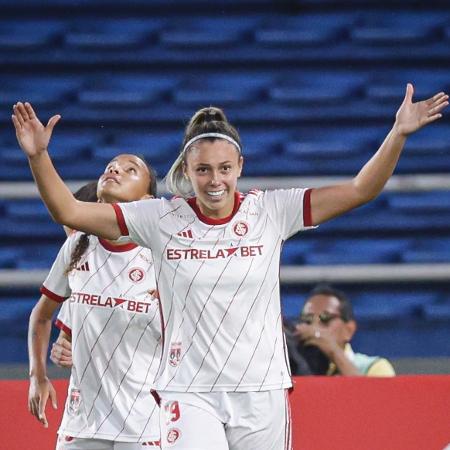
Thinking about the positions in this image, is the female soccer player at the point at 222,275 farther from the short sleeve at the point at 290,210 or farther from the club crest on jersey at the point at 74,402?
the club crest on jersey at the point at 74,402

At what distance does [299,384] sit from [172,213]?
3.75 feet

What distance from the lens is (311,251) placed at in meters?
6.01

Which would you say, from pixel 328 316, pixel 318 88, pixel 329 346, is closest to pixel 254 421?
pixel 329 346

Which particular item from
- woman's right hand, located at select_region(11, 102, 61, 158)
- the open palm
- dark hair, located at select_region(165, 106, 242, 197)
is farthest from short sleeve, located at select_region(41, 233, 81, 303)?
the open palm

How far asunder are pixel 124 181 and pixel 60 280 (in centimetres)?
35

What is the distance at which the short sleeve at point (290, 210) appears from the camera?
260 cm

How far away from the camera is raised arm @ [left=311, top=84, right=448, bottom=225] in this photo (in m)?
2.47

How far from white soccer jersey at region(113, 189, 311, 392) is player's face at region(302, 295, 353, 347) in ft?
6.30

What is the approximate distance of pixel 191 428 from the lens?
2.43 metres

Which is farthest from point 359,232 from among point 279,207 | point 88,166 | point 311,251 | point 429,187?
point 279,207

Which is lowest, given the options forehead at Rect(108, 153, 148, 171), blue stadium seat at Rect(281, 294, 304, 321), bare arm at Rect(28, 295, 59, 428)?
bare arm at Rect(28, 295, 59, 428)

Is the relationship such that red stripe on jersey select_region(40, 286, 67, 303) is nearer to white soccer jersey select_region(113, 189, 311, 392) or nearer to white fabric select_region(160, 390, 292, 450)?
white soccer jersey select_region(113, 189, 311, 392)

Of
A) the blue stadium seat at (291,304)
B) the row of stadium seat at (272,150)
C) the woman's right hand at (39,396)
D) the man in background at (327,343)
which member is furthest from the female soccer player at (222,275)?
the row of stadium seat at (272,150)

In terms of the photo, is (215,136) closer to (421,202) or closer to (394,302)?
(394,302)
